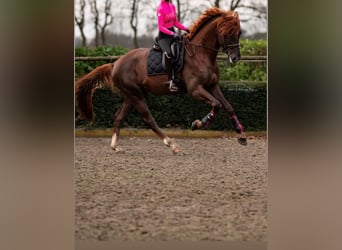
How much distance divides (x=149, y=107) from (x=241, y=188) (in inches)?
29.0

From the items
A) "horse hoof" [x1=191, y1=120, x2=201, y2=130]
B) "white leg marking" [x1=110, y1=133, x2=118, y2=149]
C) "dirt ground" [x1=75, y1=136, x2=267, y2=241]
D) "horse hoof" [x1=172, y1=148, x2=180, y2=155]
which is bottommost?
"dirt ground" [x1=75, y1=136, x2=267, y2=241]

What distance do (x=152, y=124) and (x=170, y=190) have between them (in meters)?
0.42

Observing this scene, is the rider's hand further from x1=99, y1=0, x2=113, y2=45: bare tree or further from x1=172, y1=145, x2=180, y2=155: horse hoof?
x1=172, y1=145, x2=180, y2=155: horse hoof

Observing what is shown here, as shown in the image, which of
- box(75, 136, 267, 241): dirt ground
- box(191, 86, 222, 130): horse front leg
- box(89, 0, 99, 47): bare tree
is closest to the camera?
Result: box(75, 136, 267, 241): dirt ground

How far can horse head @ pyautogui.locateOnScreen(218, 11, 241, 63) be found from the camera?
10.4 ft

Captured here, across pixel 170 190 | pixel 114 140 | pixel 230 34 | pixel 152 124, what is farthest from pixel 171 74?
pixel 170 190

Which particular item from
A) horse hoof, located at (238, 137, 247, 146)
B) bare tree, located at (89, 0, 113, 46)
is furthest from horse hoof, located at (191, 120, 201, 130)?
bare tree, located at (89, 0, 113, 46)

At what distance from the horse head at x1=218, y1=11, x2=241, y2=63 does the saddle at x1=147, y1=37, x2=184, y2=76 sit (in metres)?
0.26

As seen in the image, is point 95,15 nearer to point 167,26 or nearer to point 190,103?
point 167,26

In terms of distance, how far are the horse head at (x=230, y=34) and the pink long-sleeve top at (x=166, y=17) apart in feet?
0.76

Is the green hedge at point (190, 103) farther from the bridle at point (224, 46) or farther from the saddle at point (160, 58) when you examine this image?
the saddle at point (160, 58)
